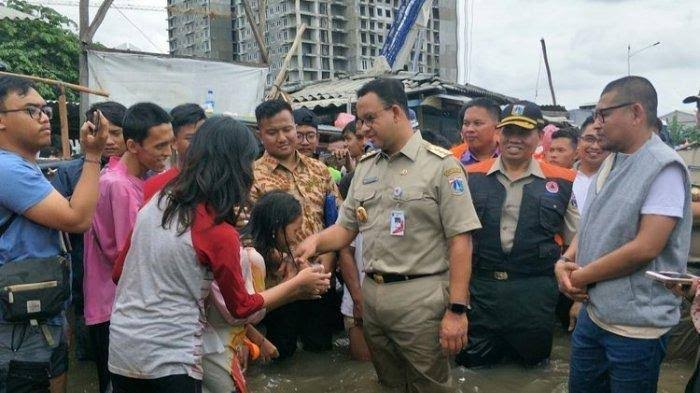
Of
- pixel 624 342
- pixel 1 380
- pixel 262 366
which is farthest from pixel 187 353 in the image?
pixel 262 366

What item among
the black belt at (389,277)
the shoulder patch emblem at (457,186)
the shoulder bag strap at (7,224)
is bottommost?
the black belt at (389,277)

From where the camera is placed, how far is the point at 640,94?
2.45 metres

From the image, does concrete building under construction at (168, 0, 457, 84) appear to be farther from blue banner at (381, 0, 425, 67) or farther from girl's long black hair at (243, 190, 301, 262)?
girl's long black hair at (243, 190, 301, 262)

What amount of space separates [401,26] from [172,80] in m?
9.42

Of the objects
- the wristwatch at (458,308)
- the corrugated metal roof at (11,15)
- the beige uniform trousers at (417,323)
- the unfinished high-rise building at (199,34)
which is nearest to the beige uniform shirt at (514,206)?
the beige uniform trousers at (417,323)

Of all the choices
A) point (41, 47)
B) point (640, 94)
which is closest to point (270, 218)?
point (640, 94)

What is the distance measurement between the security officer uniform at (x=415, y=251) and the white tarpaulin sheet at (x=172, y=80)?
644cm

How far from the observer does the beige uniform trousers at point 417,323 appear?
285 cm

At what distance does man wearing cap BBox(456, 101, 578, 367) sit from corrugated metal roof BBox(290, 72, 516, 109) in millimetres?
7155

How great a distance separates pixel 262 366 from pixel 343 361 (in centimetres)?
64

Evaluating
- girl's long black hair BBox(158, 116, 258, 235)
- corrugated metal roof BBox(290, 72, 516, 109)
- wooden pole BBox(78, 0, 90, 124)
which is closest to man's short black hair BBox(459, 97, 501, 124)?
girl's long black hair BBox(158, 116, 258, 235)

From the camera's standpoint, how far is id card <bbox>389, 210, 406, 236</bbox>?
290cm

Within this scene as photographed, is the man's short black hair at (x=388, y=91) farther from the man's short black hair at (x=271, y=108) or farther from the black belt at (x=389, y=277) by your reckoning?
the man's short black hair at (x=271, y=108)

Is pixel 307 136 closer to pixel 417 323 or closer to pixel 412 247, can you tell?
pixel 412 247
